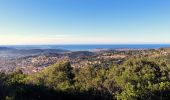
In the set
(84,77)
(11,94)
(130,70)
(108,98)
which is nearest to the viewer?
(11,94)

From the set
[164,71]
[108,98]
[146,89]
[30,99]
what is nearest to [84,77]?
[108,98]

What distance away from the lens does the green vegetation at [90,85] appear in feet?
62.4

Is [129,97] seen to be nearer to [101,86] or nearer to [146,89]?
[146,89]

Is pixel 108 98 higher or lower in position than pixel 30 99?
lower

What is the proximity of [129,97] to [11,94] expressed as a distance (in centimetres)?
884

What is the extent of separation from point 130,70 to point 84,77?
19.7 feet

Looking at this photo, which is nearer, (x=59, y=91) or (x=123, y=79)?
(x=59, y=91)

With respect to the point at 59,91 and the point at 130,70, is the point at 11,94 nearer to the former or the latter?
the point at 59,91

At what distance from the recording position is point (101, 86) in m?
26.0

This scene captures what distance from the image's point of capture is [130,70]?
2883 centimetres

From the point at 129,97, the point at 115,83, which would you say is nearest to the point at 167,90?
the point at 129,97

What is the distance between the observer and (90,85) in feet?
83.9

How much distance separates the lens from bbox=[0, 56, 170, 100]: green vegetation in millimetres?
19016

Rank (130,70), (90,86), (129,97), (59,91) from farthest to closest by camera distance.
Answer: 1. (130,70)
2. (90,86)
3. (59,91)
4. (129,97)
